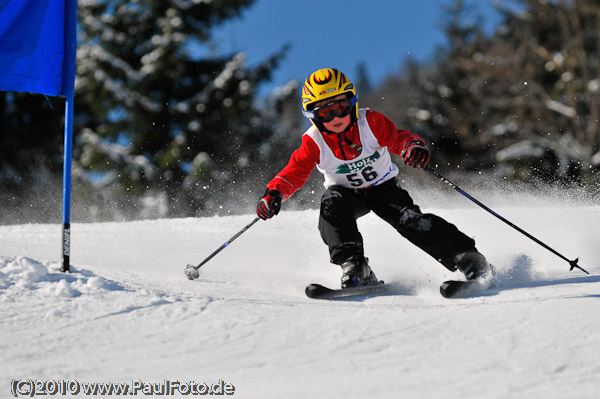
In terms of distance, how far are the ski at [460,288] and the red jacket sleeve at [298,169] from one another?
3.88 feet

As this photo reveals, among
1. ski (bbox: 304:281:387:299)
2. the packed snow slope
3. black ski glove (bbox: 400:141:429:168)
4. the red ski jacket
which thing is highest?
the red ski jacket

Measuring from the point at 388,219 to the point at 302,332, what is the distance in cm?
166

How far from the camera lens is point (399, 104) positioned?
29.3m

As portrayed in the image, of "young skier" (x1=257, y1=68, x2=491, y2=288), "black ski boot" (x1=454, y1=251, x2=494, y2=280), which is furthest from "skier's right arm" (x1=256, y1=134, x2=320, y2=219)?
"black ski boot" (x1=454, y1=251, x2=494, y2=280)

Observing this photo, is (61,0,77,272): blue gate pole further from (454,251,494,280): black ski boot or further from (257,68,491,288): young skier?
(454,251,494,280): black ski boot

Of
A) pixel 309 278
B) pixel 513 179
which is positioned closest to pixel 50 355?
pixel 309 278

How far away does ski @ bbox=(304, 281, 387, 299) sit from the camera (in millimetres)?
3223

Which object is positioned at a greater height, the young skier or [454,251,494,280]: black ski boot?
the young skier

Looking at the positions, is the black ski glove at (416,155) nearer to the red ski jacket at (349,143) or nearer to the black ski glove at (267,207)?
the red ski jacket at (349,143)

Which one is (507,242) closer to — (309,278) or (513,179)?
(309,278)

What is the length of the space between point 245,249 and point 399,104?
82.0 feet

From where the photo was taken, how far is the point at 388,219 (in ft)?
12.9

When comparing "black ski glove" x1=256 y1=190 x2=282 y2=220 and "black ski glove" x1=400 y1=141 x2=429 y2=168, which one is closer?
"black ski glove" x1=400 y1=141 x2=429 y2=168

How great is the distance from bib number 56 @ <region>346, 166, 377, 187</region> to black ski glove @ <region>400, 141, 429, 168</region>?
0.96ft
